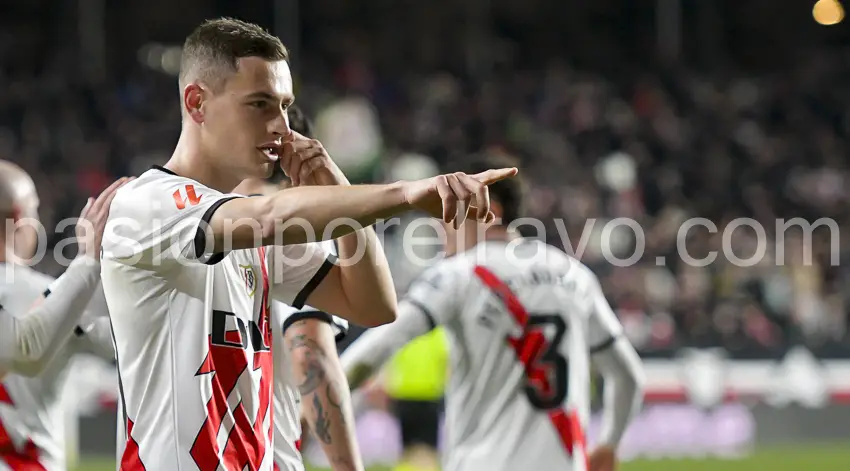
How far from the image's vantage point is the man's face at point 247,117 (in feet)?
10.6

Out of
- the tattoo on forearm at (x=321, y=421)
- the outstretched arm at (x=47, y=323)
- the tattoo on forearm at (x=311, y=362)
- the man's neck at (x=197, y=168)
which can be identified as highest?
the man's neck at (x=197, y=168)

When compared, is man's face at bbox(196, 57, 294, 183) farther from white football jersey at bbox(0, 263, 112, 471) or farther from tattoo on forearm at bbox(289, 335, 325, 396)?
white football jersey at bbox(0, 263, 112, 471)

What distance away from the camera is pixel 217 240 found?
2889mm

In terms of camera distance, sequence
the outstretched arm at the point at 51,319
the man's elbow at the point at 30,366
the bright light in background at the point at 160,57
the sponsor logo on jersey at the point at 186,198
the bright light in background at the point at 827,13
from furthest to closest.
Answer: the bright light in background at the point at 827,13 → the bright light in background at the point at 160,57 → the man's elbow at the point at 30,366 → the outstretched arm at the point at 51,319 → the sponsor logo on jersey at the point at 186,198

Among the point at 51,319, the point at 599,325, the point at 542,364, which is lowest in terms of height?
the point at 542,364

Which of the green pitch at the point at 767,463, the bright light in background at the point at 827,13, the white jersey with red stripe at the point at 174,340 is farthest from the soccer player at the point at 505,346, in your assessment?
the bright light in background at the point at 827,13

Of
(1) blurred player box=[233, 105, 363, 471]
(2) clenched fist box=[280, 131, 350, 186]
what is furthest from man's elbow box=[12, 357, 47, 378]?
(2) clenched fist box=[280, 131, 350, 186]

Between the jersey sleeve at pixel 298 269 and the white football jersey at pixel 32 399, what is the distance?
40.8 inches

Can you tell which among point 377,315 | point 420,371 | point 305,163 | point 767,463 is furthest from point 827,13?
point 305,163

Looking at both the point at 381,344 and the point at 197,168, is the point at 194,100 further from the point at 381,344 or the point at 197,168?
the point at 381,344

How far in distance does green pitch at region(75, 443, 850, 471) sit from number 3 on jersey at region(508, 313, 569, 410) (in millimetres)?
7215

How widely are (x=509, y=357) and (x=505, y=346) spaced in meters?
0.05

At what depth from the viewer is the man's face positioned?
322 cm

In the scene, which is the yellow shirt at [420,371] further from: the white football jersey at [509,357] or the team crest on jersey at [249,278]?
the team crest on jersey at [249,278]
